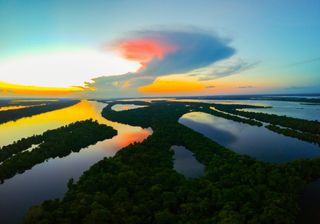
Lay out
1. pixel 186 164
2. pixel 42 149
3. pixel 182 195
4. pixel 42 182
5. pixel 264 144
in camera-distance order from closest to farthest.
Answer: pixel 182 195
pixel 42 182
pixel 186 164
pixel 42 149
pixel 264 144

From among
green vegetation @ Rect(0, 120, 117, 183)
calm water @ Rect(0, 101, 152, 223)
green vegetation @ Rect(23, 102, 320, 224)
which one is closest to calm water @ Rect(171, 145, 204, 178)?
green vegetation @ Rect(23, 102, 320, 224)

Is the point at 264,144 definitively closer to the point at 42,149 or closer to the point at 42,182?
the point at 42,182

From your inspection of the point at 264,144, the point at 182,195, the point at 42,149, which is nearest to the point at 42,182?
the point at 42,149

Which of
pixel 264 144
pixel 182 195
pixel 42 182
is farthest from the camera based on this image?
pixel 264 144

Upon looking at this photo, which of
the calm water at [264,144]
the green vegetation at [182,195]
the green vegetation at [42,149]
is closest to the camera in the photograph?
the green vegetation at [182,195]

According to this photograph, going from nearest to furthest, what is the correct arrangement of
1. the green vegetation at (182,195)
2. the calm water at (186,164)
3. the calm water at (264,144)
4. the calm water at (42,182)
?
the green vegetation at (182,195) < the calm water at (42,182) < the calm water at (186,164) < the calm water at (264,144)

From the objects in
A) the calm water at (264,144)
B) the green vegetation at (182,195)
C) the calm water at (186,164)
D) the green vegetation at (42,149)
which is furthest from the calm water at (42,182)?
the calm water at (264,144)

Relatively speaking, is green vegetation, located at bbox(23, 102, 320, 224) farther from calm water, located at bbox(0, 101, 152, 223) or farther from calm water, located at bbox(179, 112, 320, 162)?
calm water, located at bbox(179, 112, 320, 162)

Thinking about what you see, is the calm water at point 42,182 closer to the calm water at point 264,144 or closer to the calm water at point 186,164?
the calm water at point 186,164
